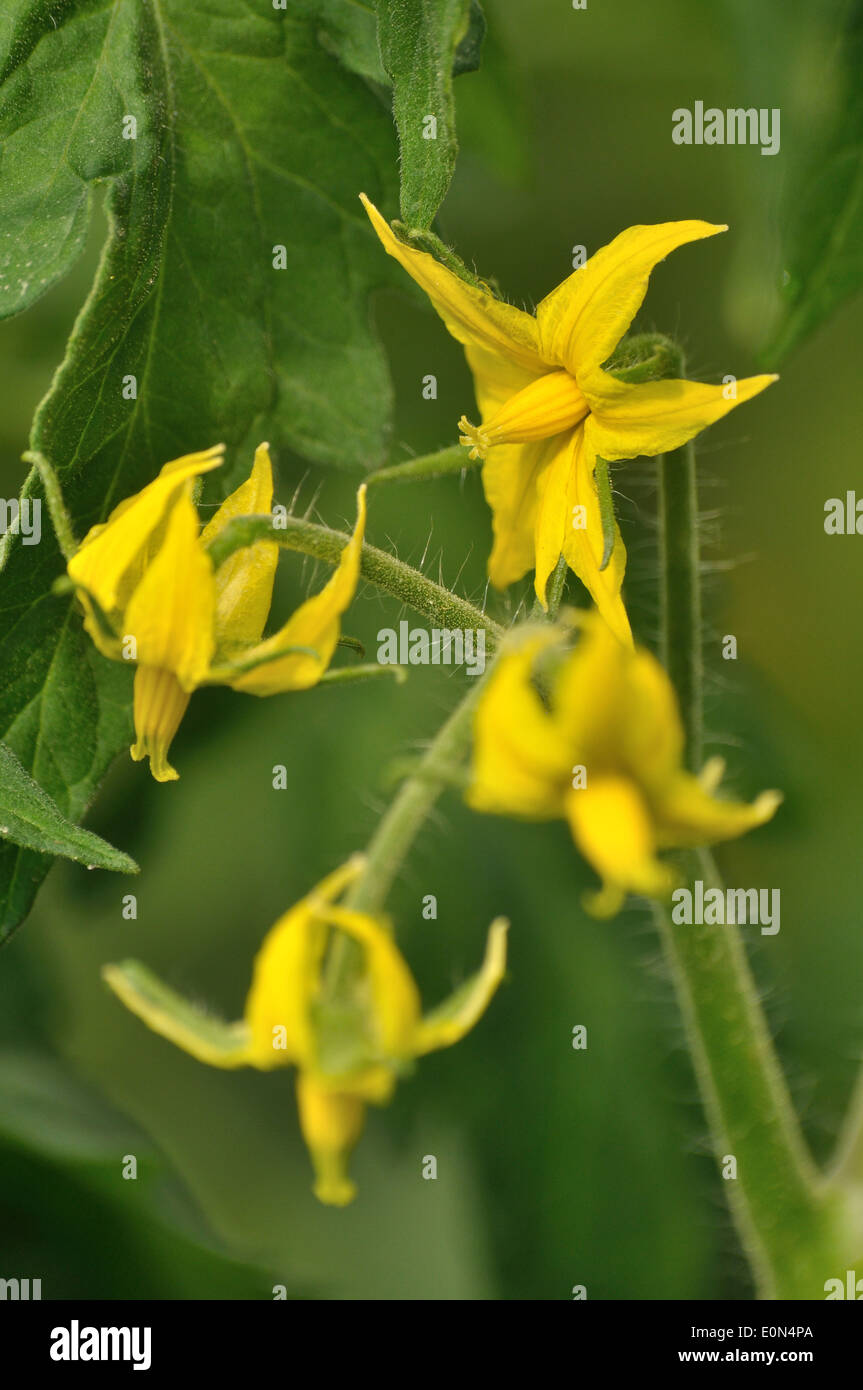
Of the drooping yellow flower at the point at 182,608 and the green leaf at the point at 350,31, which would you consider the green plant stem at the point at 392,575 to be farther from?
the green leaf at the point at 350,31

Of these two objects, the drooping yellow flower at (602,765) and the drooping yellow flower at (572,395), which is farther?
the drooping yellow flower at (572,395)

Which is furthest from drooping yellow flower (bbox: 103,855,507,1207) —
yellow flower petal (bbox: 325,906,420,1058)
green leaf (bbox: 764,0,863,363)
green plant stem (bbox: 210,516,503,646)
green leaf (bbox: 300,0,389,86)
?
green leaf (bbox: 300,0,389,86)

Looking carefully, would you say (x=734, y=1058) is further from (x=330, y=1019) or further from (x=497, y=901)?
(x=497, y=901)

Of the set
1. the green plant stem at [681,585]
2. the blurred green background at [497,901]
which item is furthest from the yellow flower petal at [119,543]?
the blurred green background at [497,901]

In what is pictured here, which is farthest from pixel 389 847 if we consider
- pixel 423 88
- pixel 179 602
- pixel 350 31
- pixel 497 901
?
pixel 497 901

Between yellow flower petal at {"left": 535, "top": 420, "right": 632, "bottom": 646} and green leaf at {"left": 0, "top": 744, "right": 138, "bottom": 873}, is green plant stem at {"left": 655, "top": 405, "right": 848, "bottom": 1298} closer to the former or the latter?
yellow flower petal at {"left": 535, "top": 420, "right": 632, "bottom": 646}

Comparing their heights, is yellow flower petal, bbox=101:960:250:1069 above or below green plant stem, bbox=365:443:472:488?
below

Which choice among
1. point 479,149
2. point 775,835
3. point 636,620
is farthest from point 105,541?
point 775,835
